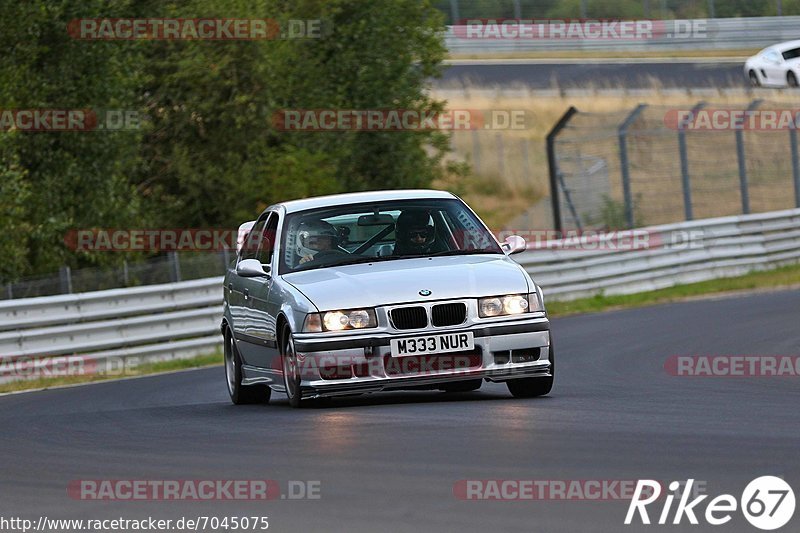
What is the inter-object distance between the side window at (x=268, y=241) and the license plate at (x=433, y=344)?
5.99ft

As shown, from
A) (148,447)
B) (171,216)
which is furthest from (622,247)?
(148,447)

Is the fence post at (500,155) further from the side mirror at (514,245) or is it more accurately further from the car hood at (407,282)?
the car hood at (407,282)

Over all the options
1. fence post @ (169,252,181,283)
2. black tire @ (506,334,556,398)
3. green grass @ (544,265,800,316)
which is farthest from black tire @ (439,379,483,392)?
green grass @ (544,265,800,316)

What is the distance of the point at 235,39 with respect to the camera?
3234cm

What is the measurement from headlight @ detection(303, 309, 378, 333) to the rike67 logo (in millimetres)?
3932

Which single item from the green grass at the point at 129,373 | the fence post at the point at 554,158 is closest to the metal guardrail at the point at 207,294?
the green grass at the point at 129,373

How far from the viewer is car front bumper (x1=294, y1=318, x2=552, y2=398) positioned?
33.5 ft

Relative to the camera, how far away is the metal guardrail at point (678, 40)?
51.8 metres

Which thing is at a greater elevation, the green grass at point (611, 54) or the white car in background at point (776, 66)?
the green grass at point (611, 54)

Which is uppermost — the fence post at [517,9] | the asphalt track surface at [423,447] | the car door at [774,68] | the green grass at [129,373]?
the fence post at [517,9]

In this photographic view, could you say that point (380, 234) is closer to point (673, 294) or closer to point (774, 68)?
point (673, 294)

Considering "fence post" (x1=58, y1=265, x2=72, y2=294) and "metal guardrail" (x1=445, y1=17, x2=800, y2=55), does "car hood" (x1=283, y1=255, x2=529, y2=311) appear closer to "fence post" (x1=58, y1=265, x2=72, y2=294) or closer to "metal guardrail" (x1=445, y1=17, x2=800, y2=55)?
"fence post" (x1=58, y1=265, x2=72, y2=294)

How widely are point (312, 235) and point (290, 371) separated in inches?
47.4

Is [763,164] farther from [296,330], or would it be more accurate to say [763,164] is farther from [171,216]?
[296,330]
